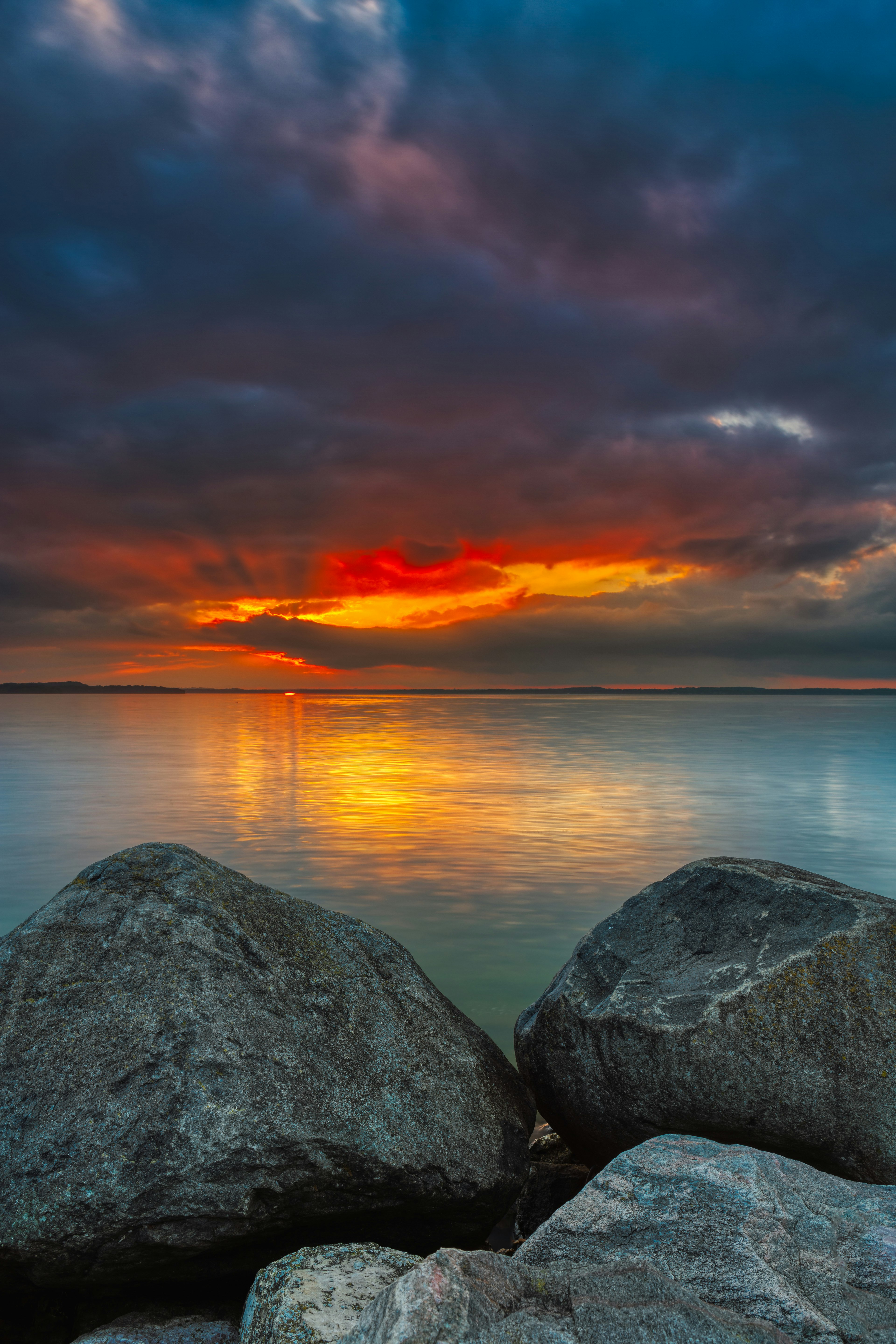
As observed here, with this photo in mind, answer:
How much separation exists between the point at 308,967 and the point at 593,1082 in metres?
1.93

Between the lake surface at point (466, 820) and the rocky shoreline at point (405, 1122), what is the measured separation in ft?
14.9

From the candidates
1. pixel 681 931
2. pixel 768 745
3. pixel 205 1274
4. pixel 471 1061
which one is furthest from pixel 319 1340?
pixel 768 745

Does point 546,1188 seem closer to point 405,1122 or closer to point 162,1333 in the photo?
point 405,1122

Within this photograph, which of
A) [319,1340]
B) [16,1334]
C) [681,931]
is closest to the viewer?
[319,1340]

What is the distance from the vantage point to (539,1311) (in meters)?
2.65

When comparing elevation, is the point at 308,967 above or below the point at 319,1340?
above

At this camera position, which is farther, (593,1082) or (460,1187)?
(593,1082)

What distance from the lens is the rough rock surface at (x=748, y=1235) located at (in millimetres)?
2955

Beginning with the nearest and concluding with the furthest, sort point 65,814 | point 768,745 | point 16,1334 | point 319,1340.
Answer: point 319,1340 < point 16,1334 < point 65,814 < point 768,745

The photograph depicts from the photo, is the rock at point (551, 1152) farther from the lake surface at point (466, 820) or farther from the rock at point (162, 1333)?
the lake surface at point (466, 820)

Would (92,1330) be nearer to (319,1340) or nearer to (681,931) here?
(319,1340)

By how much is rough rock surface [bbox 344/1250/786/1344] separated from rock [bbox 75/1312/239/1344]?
163cm

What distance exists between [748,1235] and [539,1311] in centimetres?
103

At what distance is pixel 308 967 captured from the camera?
206 inches
